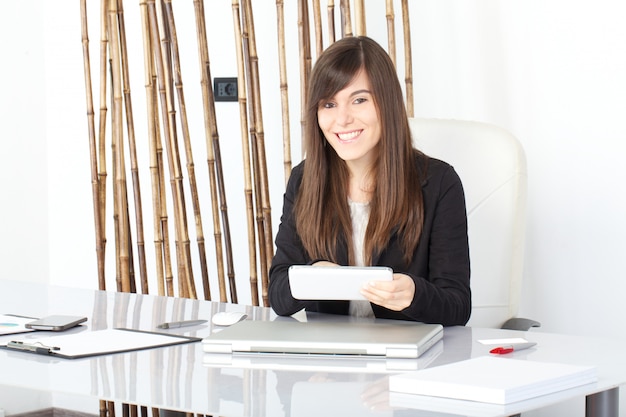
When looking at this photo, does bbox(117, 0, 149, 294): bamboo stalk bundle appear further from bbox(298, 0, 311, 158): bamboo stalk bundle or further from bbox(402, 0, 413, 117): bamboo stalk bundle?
bbox(402, 0, 413, 117): bamboo stalk bundle

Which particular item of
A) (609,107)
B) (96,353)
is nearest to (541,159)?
(609,107)

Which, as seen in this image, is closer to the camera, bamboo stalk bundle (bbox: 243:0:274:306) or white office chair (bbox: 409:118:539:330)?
white office chair (bbox: 409:118:539:330)

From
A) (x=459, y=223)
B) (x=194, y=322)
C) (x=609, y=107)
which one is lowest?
(x=194, y=322)

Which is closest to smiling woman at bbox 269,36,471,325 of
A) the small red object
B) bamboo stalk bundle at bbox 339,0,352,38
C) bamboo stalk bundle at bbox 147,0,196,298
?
the small red object

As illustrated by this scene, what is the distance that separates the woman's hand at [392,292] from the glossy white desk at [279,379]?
95 mm

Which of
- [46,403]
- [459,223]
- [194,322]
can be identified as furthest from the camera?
[46,403]

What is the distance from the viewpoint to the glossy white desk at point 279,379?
1037 millimetres

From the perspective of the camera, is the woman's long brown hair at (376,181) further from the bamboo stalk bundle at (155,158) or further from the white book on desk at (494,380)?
the bamboo stalk bundle at (155,158)

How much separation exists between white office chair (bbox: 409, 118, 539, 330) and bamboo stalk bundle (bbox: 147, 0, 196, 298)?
891mm

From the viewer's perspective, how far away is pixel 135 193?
2.67m

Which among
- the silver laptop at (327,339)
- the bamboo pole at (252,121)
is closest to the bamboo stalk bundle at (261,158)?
the bamboo pole at (252,121)

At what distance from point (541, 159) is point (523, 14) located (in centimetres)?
38

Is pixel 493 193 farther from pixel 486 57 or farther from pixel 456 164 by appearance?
pixel 486 57

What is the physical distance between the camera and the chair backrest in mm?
1996
